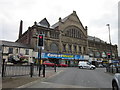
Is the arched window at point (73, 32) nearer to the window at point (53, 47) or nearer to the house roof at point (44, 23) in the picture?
the window at point (53, 47)

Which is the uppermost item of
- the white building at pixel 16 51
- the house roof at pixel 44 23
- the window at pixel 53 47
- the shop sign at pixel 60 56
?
the house roof at pixel 44 23

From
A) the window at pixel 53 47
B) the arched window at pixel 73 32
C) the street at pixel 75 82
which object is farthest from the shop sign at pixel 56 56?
the street at pixel 75 82

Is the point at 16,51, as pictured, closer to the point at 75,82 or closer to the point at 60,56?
the point at 60,56

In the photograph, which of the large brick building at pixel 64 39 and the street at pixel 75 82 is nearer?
the street at pixel 75 82

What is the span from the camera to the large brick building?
1698 inches

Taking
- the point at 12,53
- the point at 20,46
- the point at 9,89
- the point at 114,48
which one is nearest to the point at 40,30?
the point at 20,46

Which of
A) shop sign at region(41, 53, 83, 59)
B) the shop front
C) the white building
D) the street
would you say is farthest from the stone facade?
the street

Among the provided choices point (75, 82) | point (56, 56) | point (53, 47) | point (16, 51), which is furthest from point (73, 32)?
point (75, 82)

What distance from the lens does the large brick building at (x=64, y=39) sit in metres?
43.1

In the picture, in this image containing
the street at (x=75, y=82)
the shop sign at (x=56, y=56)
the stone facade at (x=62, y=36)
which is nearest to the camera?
the street at (x=75, y=82)

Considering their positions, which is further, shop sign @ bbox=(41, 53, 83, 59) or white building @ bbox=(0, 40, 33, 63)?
shop sign @ bbox=(41, 53, 83, 59)

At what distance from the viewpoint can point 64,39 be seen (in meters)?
48.6

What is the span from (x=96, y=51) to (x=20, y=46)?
37.6m

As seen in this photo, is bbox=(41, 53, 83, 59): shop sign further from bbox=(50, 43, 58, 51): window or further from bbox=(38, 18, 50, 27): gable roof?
bbox=(38, 18, 50, 27): gable roof
